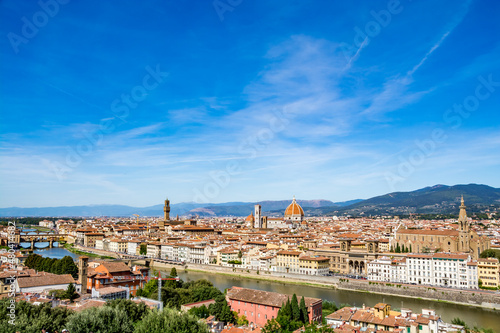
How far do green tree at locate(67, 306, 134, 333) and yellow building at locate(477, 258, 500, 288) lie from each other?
20.2 m

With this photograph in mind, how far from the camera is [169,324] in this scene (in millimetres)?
9625

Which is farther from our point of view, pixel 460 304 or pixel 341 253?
pixel 341 253

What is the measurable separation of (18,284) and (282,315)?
32.0ft

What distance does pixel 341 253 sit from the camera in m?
30.9

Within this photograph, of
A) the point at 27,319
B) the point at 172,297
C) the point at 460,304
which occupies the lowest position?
the point at 460,304

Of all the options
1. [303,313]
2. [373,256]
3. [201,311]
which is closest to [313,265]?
[373,256]

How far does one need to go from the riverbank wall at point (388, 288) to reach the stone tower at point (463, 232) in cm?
989

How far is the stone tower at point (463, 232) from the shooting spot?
30031 mm

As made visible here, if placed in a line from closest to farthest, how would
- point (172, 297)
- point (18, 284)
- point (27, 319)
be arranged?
point (27, 319)
point (18, 284)
point (172, 297)

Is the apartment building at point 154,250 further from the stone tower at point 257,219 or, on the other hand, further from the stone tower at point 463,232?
the stone tower at point 257,219

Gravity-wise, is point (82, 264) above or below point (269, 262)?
above

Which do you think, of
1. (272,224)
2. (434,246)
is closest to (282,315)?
(434,246)

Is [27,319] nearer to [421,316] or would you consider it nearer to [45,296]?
[45,296]

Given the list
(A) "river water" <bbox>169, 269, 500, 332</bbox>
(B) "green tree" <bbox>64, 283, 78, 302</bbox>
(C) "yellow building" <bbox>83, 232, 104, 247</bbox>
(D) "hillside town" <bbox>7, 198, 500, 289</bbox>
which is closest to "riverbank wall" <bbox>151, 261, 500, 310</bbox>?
(A) "river water" <bbox>169, 269, 500, 332</bbox>
